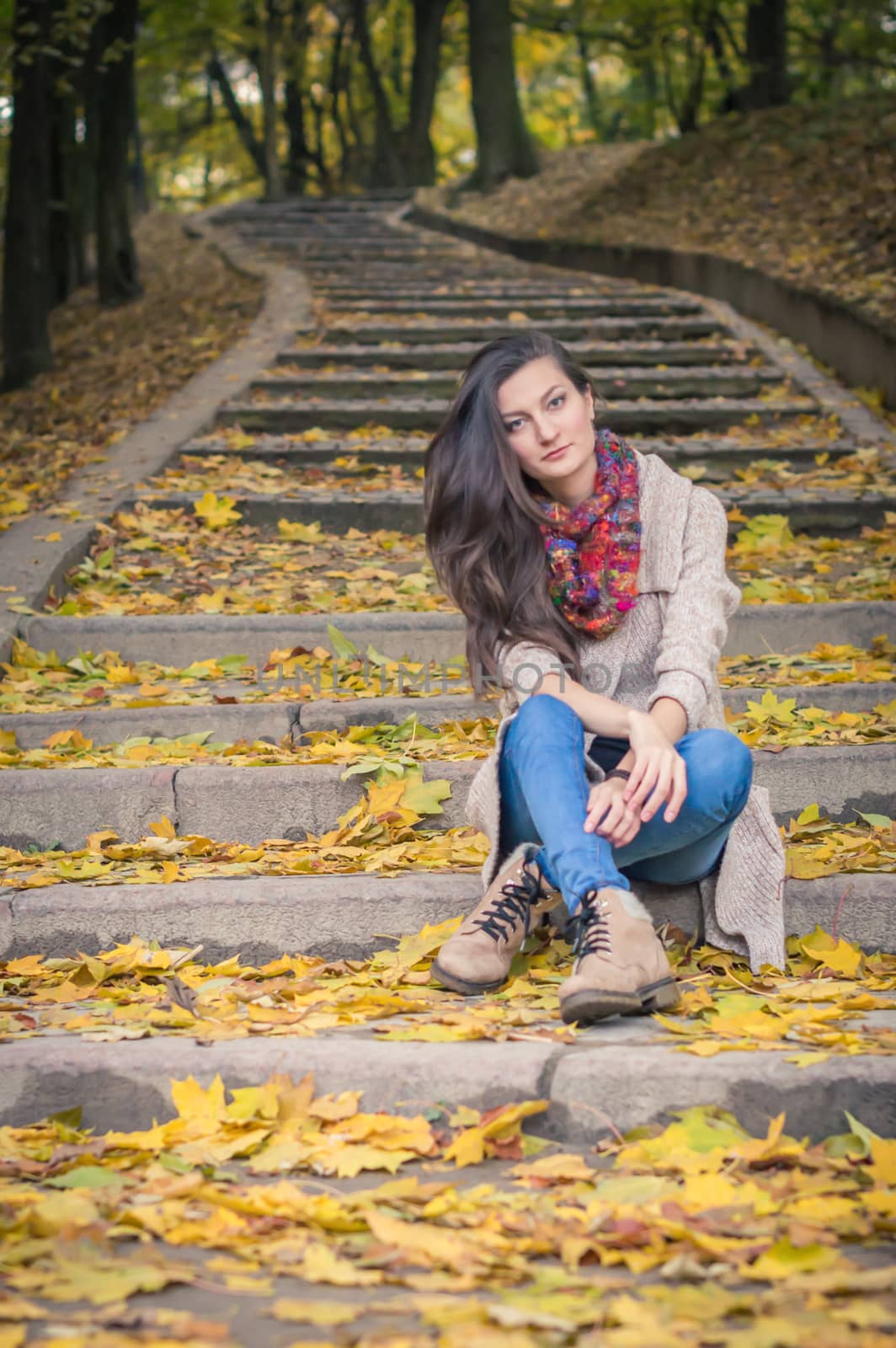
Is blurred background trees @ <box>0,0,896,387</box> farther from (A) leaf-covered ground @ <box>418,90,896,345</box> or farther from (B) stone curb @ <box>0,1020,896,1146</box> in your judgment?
(B) stone curb @ <box>0,1020,896,1146</box>

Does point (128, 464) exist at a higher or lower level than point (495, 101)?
lower

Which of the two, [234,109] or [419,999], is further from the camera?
[234,109]

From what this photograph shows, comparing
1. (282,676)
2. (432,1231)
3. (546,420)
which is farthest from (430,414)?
(432,1231)

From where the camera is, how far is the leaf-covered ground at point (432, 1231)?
1443mm

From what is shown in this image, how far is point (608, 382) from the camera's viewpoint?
24.7 feet

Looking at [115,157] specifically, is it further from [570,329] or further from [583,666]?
[583,666]

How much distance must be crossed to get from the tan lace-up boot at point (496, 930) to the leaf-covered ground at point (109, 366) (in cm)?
357

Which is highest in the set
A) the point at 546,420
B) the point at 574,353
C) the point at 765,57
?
the point at 765,57

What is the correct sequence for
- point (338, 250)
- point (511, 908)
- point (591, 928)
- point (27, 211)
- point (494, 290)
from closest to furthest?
1. point (591, 928)
2. point (511, 908)
3. point (27, 211)
4. point (494, 290)
5. point (338, 250)

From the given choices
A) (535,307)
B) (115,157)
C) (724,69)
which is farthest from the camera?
(724,69)

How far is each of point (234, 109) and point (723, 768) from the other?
2478 cm

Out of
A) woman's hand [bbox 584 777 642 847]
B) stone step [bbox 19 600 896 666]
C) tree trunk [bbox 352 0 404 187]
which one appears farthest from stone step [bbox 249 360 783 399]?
tree trunk [bbox 352 0 404 187]

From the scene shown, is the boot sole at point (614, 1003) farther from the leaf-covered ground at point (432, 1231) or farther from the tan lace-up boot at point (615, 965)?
the leaf-covered ground at point (432, 1231)

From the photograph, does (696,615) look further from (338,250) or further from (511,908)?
(338,250)
